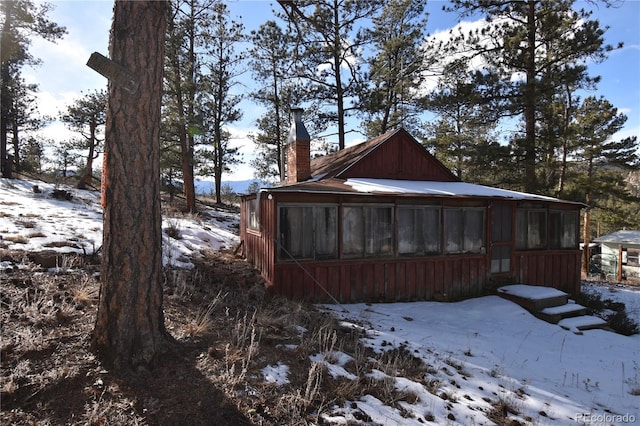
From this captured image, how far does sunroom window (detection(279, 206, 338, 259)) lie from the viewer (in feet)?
25.3

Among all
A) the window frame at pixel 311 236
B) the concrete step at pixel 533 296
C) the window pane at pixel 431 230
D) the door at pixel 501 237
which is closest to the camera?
the window frame at pixel 311 236

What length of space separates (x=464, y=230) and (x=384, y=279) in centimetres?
280

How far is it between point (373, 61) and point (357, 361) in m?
17.3

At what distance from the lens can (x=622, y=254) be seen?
24078mm

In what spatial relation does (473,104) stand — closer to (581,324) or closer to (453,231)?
(453,231)

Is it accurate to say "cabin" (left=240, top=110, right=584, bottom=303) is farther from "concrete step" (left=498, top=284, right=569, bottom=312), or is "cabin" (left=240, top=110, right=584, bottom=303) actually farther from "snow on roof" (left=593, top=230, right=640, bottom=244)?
"snow on roof" (left=593, top=230, right=640, bottom=244)

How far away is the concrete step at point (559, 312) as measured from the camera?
26.5ft

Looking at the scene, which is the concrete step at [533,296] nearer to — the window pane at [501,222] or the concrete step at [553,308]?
the concrete step at [553,308]

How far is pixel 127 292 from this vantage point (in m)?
3.08

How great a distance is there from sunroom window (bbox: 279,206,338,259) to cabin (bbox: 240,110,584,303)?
24 millimetres

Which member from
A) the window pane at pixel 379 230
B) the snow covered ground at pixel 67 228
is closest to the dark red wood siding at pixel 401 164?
the window pane at pixel 379 230


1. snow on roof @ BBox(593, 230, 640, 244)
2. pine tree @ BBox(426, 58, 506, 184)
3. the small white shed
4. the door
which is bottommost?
the small white shed

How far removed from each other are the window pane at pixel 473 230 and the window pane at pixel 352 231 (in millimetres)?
3203

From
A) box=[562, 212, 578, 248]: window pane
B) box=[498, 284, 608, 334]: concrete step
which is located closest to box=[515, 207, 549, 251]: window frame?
box=[562, 212, 578, 248]: window pane
